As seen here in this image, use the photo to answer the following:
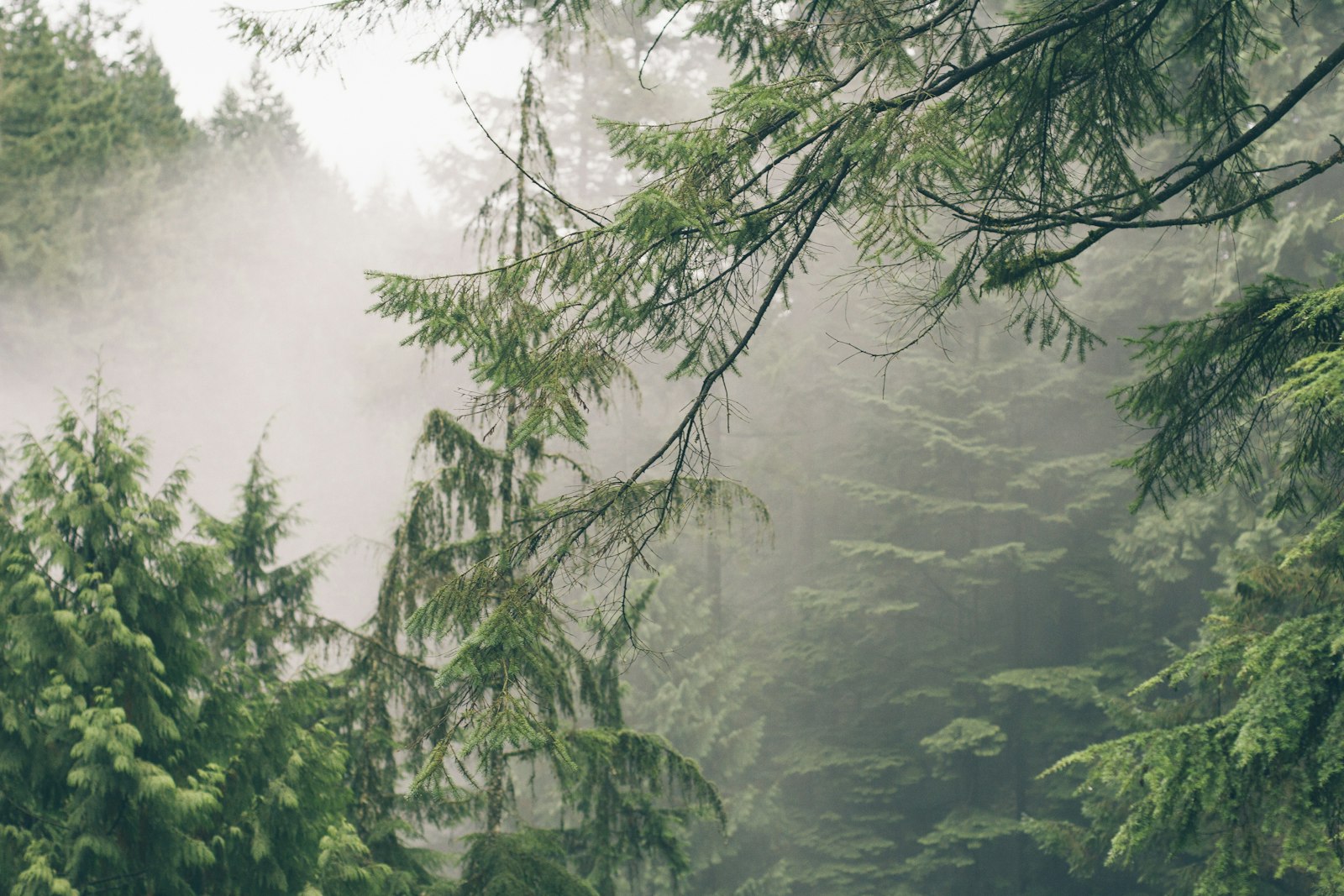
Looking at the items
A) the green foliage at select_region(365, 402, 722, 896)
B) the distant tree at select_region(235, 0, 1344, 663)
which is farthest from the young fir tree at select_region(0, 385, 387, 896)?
the distant tree at select_region(235, 0, 1344, 663)

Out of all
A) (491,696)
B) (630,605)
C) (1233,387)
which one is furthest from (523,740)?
(1233,387)

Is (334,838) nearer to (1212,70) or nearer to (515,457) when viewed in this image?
(515,457)

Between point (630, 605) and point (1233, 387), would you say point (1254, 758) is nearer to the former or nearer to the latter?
point (1233, 387)

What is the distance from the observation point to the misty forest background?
424cm

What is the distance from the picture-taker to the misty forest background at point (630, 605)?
13.9 ft

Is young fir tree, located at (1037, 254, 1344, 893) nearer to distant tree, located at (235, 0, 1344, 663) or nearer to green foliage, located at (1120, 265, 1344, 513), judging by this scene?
green foliage, located at (1120, 265, 1344, 513)

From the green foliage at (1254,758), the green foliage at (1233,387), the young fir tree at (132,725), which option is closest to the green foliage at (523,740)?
the young fir tree at (132,725)

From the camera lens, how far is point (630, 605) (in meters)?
4.87

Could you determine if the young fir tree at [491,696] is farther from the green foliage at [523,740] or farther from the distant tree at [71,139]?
the distant tree at [71,139]

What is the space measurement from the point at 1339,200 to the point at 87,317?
27.8m

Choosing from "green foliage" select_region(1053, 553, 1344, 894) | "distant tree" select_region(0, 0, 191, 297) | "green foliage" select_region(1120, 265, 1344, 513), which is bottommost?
"green foliage" select_region(1053, 553, 1344, 894)

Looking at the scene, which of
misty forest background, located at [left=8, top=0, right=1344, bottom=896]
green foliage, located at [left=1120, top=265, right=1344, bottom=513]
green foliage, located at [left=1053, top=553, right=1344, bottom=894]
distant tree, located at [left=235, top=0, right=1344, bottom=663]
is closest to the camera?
distant tree, located at [left=235, top=0, right=1344, bottom=663]

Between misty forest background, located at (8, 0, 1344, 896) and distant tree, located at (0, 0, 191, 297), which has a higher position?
distant tree, located at (0, 0, 191, 297)

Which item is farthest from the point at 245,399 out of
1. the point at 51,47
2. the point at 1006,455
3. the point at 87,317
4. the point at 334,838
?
the point at 334,838
